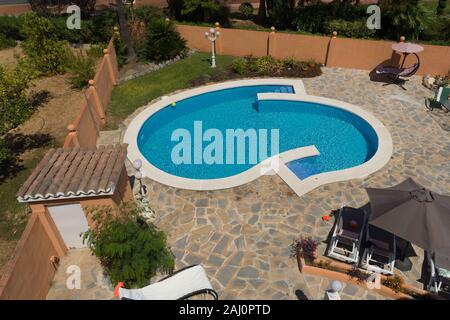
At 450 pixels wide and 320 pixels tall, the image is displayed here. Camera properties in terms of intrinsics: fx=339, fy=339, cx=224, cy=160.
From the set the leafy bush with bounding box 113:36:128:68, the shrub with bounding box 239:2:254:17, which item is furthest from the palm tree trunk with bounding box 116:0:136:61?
the shrub with bounding box 239:2:254:17

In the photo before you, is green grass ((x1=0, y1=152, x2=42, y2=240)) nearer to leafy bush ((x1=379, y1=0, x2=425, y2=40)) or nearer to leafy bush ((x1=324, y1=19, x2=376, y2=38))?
leafy bush ((x1=324, y1=19, x2=376, y2=38))

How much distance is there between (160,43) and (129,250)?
58.1 feet

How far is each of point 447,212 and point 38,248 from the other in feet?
37.1

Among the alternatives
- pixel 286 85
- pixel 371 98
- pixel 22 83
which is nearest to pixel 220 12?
pixel 286 85

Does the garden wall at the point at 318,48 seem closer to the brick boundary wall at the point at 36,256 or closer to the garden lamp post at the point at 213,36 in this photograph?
the garden lamp post at the point at 213,36

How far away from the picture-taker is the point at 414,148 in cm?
1510

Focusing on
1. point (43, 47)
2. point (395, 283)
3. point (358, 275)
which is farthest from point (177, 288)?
point (43, 47)

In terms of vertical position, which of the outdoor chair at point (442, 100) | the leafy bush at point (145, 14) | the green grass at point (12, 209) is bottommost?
the green grass at point (12, 209)

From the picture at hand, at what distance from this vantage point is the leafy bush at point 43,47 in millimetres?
21922

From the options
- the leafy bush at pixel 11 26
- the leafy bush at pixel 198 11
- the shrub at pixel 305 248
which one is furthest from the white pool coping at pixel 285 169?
the leafy bush at pixel 11 26

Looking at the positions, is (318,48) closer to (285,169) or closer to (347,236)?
(285,169)

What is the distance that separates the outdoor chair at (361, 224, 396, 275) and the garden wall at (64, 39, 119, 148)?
10985 millimetres

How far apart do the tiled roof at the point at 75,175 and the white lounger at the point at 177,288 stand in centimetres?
289
